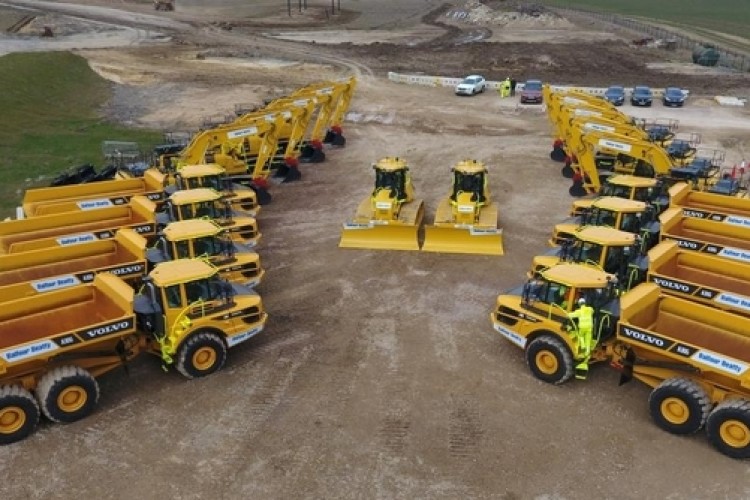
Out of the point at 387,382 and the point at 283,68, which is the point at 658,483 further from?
the point at 283,68

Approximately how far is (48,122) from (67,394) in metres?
27.2

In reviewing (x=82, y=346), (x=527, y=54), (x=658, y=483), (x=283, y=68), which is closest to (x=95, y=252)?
(x=82, y=346)

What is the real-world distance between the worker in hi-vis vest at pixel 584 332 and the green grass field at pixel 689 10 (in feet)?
245

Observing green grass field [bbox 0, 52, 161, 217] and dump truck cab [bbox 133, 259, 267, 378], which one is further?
green grass field [bbox 0, 52, 161, 217]

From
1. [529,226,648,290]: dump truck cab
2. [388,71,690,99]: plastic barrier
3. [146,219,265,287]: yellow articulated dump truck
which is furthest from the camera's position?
[388,71,690,99]: plastic barrier

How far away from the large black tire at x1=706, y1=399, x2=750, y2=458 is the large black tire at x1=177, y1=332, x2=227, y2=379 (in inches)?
361

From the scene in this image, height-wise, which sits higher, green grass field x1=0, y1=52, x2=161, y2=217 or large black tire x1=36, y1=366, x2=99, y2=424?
green grass field x1=0, y1=52, x2=161, y2=217

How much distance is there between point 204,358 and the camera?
520 inches

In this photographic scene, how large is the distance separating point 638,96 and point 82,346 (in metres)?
36.8

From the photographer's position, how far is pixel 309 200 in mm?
24406

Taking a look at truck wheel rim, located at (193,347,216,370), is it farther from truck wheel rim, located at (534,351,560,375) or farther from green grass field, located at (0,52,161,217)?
green grass field, located at (0,52,161,217)

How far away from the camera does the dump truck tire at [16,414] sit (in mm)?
11172

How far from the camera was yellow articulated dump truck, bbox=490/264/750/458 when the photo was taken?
36.6 feet

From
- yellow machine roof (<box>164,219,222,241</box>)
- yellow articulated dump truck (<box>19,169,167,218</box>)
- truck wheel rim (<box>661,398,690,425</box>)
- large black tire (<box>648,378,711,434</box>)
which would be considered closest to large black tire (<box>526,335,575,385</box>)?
large black tire (<box>648,378,711,434</box>)
